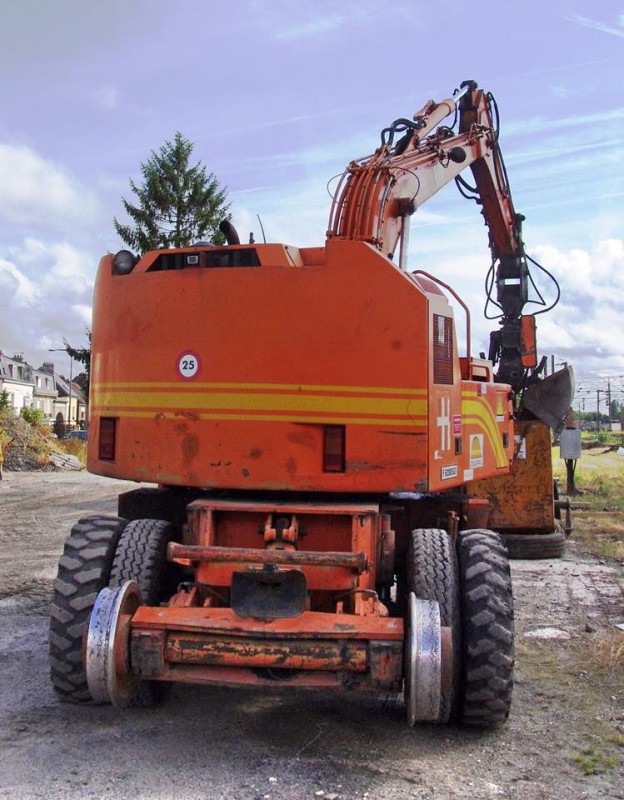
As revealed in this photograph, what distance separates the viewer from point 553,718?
17.1 ft

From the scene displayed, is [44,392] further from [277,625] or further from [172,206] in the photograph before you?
[277,625]

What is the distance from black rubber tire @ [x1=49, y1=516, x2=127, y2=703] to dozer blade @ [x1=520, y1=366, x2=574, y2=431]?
24.2 feet

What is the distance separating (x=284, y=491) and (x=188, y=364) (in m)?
1.07

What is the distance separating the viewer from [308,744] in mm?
4715

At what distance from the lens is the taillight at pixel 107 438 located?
19.1 feet

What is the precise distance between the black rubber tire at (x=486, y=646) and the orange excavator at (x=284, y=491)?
1 centimetres

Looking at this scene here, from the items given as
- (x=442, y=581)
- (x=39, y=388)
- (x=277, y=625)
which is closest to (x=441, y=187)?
(x=442, y=581)

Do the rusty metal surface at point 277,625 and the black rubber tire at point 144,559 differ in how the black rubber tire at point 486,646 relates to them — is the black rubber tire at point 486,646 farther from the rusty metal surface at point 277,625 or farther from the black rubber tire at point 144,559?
the black rubber tire at point 144,559

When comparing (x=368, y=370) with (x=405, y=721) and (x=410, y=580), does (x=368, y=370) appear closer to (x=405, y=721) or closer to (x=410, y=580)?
(x=410, y=580)

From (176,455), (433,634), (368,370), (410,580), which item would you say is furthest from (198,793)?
(368,370)

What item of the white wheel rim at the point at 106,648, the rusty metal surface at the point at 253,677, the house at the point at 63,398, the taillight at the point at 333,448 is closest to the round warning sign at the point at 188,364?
the taillight at the point at 333,448

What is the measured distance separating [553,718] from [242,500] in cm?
241

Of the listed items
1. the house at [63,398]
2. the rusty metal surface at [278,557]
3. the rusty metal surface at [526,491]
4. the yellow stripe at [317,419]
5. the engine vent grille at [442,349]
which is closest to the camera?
the rusty metal surface at [278,557]

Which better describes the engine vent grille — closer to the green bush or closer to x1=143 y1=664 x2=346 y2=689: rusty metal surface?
x1=143 y1=664 x2=346 y2=689: rusty metal surface
